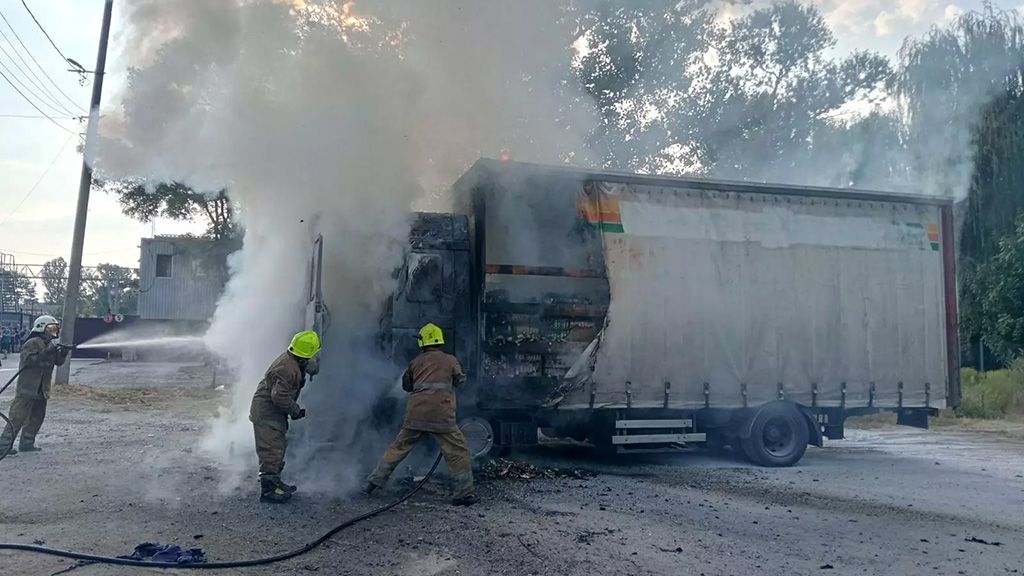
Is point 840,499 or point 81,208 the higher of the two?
point 81,208

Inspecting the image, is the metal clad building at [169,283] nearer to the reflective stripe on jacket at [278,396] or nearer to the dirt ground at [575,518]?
the dirt ground at [575,518]

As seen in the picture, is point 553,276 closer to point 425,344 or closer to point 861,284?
point 425,344

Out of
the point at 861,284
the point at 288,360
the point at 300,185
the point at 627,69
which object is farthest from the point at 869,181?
the point at 288,360

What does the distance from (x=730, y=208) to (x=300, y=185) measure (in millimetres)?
5161

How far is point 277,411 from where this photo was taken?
6.46m

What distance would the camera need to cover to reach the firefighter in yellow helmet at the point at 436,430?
21.1ft

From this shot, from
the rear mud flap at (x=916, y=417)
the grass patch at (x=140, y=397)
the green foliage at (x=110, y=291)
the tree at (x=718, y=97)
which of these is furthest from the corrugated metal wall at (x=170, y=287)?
the rear mud flap at (x=916, y=417)

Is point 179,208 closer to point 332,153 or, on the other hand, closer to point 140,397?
point 140,397

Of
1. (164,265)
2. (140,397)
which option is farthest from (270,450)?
(164,265)

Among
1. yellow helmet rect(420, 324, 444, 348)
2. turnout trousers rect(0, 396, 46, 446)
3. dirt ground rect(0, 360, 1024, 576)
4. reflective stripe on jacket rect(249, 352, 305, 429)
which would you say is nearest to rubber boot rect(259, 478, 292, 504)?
dirt ground rect(0, 360, 1024, 576)

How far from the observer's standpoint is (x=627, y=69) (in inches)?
528

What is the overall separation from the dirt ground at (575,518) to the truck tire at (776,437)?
0.20 metres

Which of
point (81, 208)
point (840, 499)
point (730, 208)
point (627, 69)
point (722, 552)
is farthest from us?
point (81, 208)

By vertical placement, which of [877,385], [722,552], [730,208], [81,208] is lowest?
[722,552]
